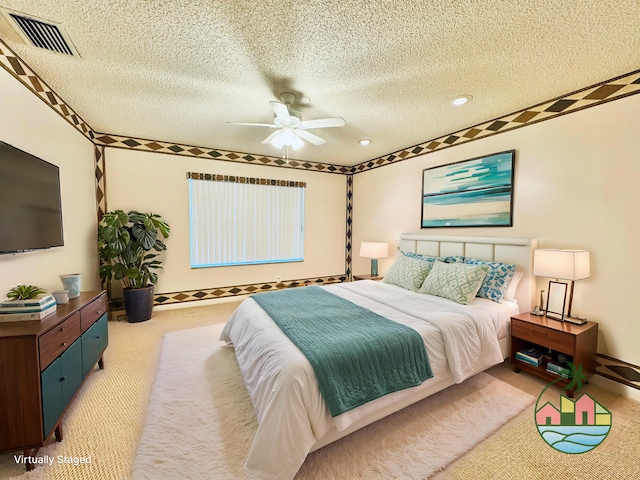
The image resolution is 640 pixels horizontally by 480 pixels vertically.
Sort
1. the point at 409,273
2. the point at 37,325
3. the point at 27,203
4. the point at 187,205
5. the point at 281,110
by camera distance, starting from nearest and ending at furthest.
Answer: the point at 37,325
the point at 27,203
the point at 281,110
the point at 409,273
the point at 187,205

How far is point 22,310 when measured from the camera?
1.58 metres

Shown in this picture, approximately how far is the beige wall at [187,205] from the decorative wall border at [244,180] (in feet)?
0.25

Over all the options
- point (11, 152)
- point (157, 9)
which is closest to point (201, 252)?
point (11, 152)

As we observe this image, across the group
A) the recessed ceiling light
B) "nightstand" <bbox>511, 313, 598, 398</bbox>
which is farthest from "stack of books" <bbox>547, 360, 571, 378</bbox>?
the recessed ceiling light

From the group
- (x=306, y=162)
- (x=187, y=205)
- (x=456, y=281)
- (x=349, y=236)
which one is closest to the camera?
(x=456, y=281)

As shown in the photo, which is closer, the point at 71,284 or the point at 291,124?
the point at 71,284

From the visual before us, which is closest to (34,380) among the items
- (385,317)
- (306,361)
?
(306,361)

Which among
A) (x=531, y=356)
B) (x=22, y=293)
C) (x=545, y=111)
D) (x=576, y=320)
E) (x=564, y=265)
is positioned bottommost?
(x=531, y=356)

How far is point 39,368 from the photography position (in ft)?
4.65

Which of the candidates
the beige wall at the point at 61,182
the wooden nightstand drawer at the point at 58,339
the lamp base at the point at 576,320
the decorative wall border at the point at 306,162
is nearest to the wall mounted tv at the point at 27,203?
the beige wall at the point at 61,182

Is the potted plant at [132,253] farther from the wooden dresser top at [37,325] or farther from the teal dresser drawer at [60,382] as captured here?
the teal dresser drawer at [60,382]

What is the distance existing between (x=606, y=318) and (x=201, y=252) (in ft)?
15.8

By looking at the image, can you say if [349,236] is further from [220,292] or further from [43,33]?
[43,33]

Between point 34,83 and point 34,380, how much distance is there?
2328 mm
